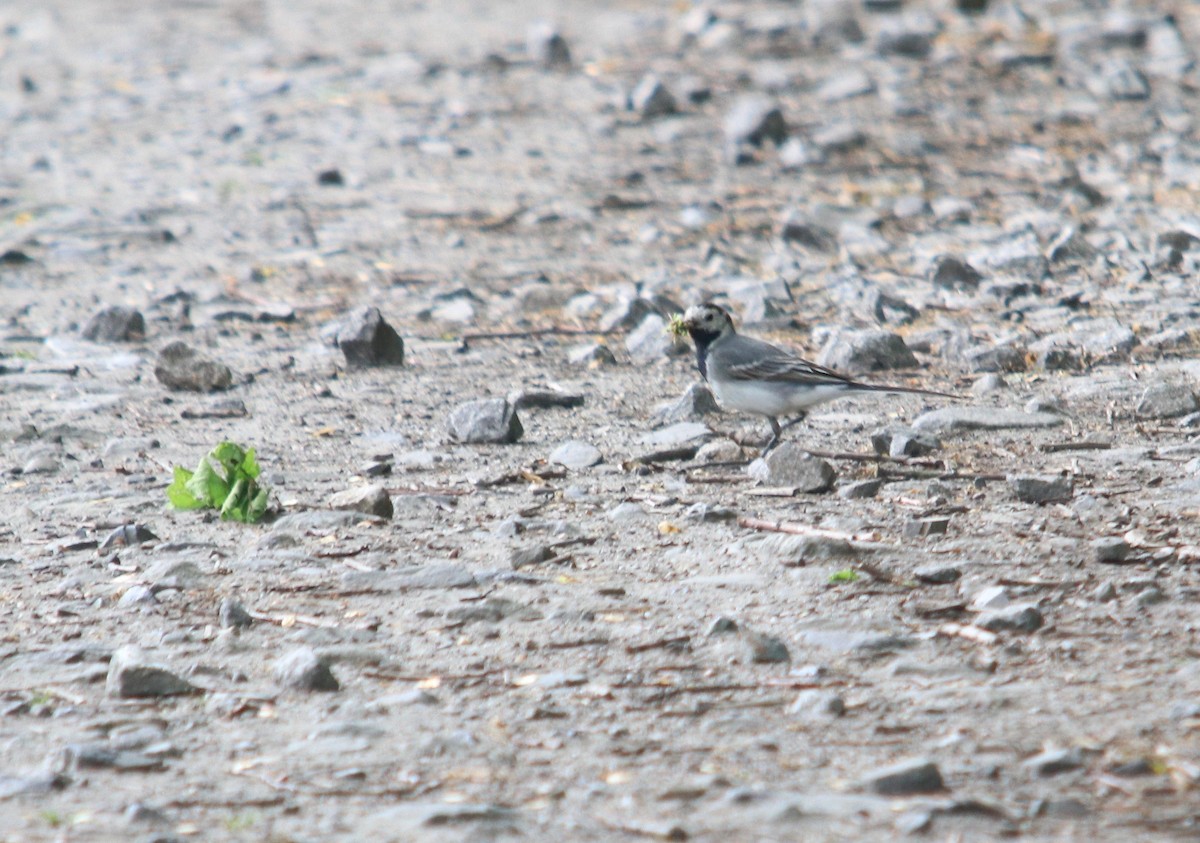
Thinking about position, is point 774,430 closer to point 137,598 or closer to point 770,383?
point 770,383

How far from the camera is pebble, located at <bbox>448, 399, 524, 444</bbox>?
6492 mm

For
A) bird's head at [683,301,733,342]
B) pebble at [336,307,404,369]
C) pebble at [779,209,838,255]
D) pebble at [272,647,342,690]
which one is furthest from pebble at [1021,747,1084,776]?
pebble at [779,209,838,255]

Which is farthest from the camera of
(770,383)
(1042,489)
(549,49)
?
(549,49)

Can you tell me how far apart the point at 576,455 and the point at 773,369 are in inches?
33.9

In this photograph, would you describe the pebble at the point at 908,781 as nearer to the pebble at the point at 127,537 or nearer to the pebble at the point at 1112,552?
the pebble at the point at 1112,552

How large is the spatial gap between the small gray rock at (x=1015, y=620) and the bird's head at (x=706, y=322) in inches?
109

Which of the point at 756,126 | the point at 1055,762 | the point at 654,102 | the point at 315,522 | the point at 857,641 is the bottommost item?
the point at 1055,762

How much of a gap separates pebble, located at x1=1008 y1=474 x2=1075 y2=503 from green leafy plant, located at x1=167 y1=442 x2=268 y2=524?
102 inches

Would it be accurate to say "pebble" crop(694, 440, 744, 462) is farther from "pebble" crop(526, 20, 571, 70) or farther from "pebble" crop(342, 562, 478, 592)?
"pebble" crop(526, 20, 571, 70)

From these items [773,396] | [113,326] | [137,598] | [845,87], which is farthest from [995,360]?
[845,87]

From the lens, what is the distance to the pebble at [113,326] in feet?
27.9

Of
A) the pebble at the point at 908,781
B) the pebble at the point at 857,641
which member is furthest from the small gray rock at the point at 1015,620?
the pebble at the point at 908,781

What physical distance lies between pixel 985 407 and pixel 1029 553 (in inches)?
71.8

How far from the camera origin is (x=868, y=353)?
7469mm
